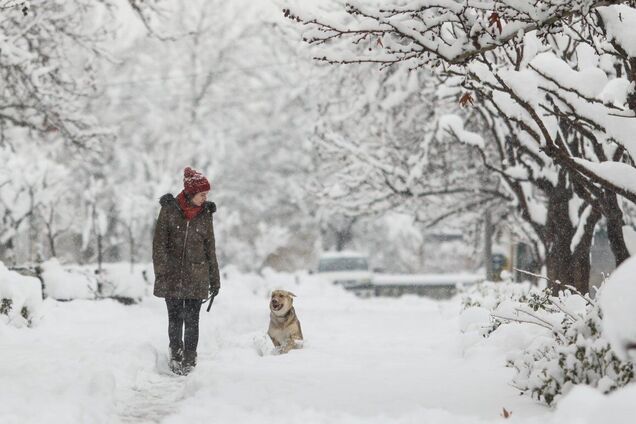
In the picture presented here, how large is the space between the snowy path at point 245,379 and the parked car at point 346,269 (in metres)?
16.2

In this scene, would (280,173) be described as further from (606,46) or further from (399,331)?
(606,46)

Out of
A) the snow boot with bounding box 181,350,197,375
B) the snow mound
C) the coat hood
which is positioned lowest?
the snow boot with bounding box 181,350,197,375

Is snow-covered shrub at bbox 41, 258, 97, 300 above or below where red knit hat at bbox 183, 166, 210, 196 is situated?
below

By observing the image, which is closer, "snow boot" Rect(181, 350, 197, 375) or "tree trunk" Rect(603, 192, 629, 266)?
"tree trunk" Rect(603, 192, 629, 266)

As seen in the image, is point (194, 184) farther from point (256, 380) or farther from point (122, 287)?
point (122, 287)

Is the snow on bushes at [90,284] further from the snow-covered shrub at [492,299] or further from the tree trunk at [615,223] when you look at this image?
the tree trunk at [615,223]

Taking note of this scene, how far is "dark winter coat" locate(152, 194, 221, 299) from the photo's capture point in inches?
279

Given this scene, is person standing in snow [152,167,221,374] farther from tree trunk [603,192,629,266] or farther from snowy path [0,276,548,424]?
tree trunk [603,192,629,266]

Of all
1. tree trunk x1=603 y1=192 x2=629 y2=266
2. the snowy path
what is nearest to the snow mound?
the snowy path

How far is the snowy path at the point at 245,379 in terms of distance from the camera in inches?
184

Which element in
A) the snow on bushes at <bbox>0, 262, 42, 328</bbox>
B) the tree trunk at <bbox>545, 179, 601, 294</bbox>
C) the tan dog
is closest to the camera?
the tan dog

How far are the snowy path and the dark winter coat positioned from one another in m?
0.72

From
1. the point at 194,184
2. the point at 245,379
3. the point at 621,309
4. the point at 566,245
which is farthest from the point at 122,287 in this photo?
the point at 621,309

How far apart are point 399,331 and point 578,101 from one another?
21.3ft
